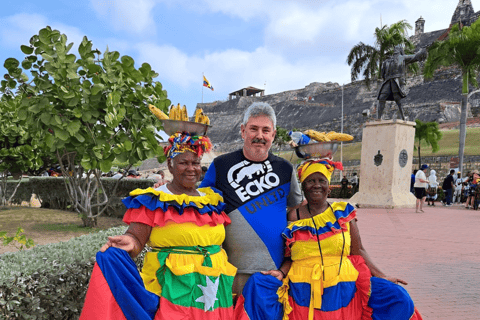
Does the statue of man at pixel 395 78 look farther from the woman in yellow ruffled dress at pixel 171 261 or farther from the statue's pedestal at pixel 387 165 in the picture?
the woman in yellow ruffled dress at pixel 171 261

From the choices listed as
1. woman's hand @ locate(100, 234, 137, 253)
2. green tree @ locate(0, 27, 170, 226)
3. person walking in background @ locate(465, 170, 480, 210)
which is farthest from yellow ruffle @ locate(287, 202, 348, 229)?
person walking in background @ locate(465, 170, 480, 210)

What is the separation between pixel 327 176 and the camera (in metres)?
2.50

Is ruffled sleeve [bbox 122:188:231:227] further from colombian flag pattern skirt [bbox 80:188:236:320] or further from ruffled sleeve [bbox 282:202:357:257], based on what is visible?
ruffled sleeve [bbox 282:202:357:257]

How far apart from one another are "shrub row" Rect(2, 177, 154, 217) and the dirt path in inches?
36.6

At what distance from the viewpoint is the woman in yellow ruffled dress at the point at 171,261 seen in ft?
6.41

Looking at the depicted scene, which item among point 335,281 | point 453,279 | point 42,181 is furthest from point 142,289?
point 42,181

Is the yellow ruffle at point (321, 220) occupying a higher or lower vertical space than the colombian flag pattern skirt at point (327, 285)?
higher

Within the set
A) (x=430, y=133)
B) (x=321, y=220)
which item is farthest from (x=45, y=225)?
(x=430, y=133)

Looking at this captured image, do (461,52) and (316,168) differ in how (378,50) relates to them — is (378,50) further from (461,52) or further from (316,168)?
(316,168)

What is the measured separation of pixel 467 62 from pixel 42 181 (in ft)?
66.7

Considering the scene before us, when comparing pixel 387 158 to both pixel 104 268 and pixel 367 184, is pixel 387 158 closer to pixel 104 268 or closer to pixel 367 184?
pixel 367 184

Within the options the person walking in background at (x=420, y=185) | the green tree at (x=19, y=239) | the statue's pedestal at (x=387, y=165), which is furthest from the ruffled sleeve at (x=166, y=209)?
the statue's pedestal at (x=387, y=165)

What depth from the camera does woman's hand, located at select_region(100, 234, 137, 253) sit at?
2.01 meters

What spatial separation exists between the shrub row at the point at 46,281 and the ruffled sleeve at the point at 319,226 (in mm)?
1500
